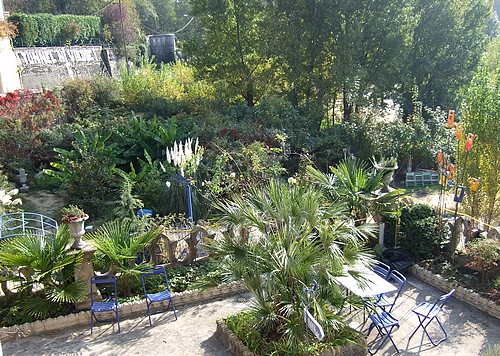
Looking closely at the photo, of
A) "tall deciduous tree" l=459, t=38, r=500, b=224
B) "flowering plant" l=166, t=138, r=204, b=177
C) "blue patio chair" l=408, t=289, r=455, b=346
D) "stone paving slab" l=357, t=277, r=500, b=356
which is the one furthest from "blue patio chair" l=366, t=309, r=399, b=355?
"flowering plant" l=166, t=138, r=204, b=177

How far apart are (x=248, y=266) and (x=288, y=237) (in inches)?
23.4

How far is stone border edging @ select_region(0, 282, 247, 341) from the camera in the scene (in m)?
6.17

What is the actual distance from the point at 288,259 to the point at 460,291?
3605mm

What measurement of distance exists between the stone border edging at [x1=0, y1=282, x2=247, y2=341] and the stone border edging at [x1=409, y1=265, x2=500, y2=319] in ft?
10.9

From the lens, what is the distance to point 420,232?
7.97m

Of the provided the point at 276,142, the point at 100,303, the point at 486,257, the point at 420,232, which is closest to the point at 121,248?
the point at 100,303

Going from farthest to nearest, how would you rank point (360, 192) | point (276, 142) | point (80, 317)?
point (276, 142) < point (360, 192) < point (80, 317)

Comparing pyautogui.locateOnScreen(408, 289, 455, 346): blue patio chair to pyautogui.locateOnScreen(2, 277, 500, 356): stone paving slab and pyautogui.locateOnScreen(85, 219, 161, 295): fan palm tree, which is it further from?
pyautogui.locateOnScreen(85, 219, 161, 295): fan palm tree

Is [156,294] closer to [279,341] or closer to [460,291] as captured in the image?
[279,341]

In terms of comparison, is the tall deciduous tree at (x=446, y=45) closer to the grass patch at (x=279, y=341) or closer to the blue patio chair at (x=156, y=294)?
the blue patio chair at (x=156, y=294)

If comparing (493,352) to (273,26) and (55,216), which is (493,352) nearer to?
(55,216)

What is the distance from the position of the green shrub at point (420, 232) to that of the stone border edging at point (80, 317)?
3348 millimetres

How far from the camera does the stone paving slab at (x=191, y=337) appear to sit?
5914 millimetres

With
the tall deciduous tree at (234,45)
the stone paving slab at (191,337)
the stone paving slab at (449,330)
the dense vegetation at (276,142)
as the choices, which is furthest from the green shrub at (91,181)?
the stone paving slab at (449,330)
